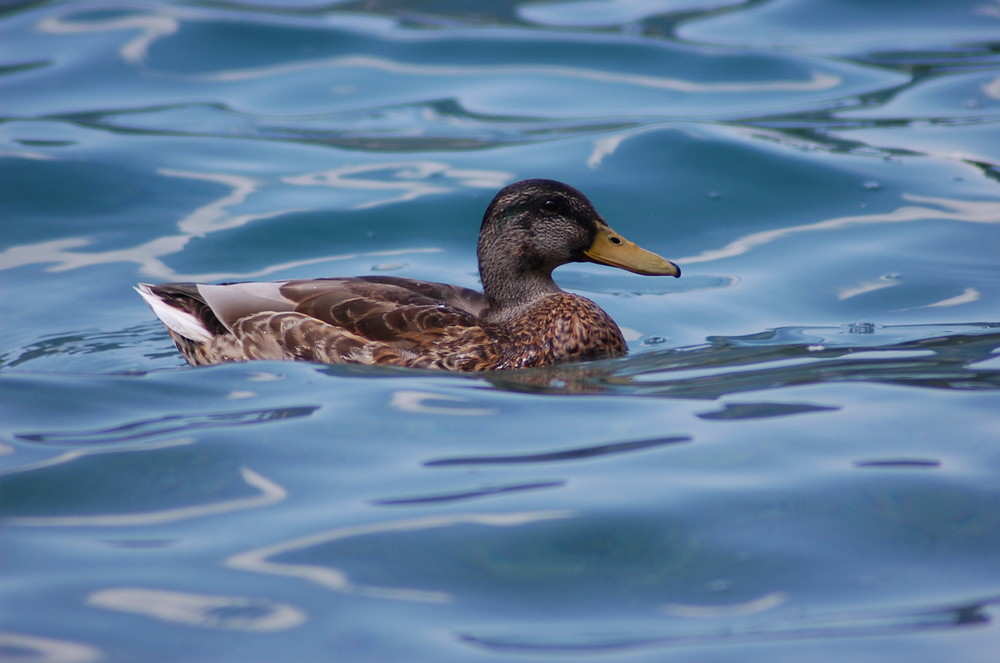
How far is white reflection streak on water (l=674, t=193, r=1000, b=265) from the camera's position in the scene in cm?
909

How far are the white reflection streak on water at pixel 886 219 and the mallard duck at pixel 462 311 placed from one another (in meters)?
2.30

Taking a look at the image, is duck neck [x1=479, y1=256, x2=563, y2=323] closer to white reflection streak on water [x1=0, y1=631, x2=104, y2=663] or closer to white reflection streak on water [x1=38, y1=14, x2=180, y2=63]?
white reflection streak on water [x1=0, y1=631, x2=104, y2=663]

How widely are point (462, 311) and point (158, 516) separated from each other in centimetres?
273

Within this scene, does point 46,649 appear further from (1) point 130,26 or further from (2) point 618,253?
(1) point 130,26

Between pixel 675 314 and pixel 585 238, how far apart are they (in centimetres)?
121

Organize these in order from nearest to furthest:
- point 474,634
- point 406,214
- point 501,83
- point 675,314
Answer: point 474,634 → point 675,314 → point 406,214 → point 501,83

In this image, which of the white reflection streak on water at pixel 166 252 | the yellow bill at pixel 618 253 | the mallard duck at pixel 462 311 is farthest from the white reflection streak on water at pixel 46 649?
the white reflection streak on water at pixel 166 252

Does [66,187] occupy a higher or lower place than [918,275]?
higher

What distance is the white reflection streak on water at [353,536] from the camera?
158 inches

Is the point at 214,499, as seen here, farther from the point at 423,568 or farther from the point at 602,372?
the point at 602,372

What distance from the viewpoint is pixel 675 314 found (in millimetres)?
7883

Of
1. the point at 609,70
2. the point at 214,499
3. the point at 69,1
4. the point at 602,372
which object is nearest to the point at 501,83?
the point at 609,70

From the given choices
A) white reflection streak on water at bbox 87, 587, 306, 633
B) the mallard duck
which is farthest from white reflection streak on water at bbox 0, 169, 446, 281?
white reflection streak on water at bbox 87, 587, 306, 633

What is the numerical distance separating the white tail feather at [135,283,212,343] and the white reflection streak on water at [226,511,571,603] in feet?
10.1
